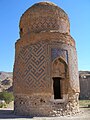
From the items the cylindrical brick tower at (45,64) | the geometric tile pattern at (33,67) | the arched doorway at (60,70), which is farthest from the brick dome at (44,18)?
the arched doorway at (60,70)

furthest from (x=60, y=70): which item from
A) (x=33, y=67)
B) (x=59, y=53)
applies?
(x=33, y=67)

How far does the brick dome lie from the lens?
517 inches

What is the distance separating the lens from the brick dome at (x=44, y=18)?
13.1 metres

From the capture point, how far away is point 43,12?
1320cm

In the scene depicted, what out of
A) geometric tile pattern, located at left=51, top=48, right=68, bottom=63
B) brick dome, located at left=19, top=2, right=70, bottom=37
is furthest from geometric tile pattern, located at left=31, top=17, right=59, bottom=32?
geometric tile pattern, located at left=51, top=48, right=68, bottom=63

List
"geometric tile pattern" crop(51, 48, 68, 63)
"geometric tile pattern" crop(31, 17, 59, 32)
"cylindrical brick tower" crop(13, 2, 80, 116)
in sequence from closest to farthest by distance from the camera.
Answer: "cylindrical brick tower" crop(13, 2, 80, 116)
"geometric tile pattern" crop(51, 48, 68, 63)
"geometric tile pattern" crop(31, 17, 59, 32)

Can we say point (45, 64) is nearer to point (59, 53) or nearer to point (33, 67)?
point (33, 67)

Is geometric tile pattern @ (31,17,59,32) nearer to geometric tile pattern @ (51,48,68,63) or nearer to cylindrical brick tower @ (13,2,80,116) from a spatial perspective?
cylindrical brick tower @ (13,2,80,116)

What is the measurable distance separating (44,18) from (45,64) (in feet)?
11.1

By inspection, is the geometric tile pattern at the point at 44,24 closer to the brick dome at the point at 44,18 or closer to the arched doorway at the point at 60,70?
the brick dome at the point at 44,18

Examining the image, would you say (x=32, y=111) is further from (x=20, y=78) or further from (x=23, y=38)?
(x=23, y=38)

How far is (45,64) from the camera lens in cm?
1180

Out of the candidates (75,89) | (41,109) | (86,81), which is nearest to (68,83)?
(75,89)

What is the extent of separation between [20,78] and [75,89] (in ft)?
11.9
